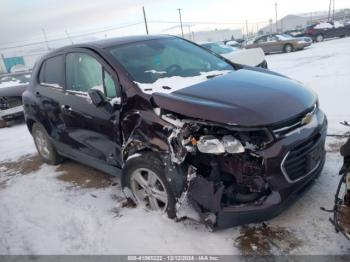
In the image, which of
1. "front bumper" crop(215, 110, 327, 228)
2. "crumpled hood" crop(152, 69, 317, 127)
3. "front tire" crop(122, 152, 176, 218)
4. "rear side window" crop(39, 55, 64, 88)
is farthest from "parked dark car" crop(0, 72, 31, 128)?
"front bumper" crop(215, 110, 327, 228)

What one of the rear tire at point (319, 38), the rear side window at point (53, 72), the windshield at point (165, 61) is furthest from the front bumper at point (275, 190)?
the rear tire at point (319, 38)

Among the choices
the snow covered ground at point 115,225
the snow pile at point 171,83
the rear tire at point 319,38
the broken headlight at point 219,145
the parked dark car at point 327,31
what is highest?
the snow pile at point 171,83

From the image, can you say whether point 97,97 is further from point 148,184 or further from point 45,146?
point 45,146

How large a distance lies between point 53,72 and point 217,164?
3040 mm

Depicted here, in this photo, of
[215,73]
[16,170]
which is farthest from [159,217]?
[16,170]

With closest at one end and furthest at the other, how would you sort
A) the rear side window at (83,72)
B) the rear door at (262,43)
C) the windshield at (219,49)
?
1. the rear side window at (83,72)
2. the windshield at (219,49)
3. the rear door at (262,43)

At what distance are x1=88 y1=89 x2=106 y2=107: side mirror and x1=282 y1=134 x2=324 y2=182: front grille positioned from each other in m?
1.94

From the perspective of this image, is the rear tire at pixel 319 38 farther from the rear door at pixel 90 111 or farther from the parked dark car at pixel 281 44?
the rear door at pixel 90 111

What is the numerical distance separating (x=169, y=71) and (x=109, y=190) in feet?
5.46

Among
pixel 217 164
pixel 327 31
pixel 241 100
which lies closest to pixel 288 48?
pixel 327 31

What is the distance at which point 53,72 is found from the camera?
4996 mm

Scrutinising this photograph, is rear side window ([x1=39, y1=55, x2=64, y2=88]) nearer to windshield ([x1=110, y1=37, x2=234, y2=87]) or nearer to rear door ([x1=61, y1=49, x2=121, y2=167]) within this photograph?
rear door ([x1=61, y1=49, x2=121, y2=167])

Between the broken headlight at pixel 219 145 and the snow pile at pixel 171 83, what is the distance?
678mm

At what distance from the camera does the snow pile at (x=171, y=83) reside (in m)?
3.51
